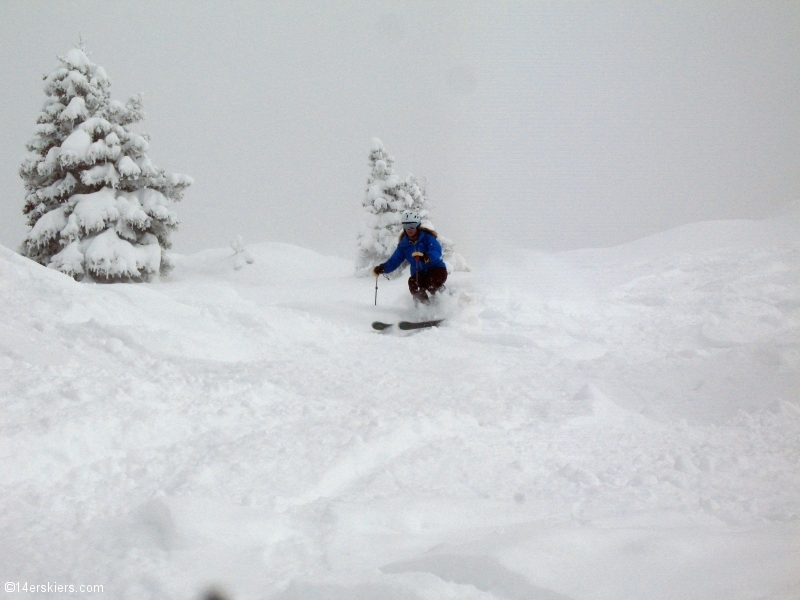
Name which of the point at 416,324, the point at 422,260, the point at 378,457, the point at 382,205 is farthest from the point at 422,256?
the point at 382,205

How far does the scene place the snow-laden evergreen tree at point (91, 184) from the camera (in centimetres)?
1566

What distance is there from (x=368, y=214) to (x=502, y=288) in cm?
1045

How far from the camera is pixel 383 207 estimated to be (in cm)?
2058

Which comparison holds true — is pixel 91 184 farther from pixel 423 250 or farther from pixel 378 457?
pixel 378 457

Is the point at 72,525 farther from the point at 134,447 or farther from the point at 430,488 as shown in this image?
the point at 430,488

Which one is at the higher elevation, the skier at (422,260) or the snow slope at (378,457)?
A: the skier at (422,260)

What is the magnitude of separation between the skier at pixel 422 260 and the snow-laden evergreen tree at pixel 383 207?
32.4 ft

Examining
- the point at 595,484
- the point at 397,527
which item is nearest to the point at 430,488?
the point at 397,527

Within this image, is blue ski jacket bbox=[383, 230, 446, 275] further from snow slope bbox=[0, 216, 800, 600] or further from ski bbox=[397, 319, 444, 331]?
snow slope bbox=[0, 216, 800, 600]

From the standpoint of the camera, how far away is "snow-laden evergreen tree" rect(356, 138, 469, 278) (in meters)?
20.4

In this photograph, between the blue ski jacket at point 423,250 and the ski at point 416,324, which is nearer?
the ski at point 416,324

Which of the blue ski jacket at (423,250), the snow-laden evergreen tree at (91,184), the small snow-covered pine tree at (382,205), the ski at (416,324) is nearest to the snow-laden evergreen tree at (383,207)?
the small snow-covered pine tree at (382,205)

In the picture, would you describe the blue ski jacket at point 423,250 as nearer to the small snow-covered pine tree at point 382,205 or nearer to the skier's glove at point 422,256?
Answer: the skier's glove at point 422,256

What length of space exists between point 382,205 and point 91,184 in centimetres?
894
